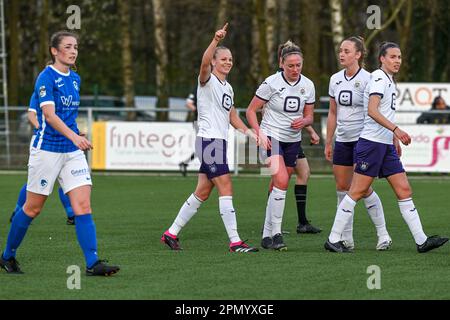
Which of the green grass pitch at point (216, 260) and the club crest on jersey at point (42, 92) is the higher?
the club crest on jersey at point (42, 92)

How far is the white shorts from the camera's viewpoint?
9.62m

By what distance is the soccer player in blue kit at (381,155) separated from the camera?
11103mm

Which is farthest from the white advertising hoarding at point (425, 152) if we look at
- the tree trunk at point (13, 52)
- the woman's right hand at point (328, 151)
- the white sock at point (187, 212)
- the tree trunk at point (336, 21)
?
the tree trunk at point (13, 52)

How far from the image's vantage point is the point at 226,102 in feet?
38.1

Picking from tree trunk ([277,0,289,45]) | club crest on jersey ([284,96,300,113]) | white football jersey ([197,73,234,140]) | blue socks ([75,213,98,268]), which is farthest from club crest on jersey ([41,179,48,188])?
tree trunk ([277,0,289,45])

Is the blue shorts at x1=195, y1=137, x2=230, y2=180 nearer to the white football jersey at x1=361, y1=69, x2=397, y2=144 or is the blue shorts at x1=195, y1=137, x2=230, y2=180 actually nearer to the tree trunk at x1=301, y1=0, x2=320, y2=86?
the white football jersey at x1=361, y1=69, x2=397, y2=144

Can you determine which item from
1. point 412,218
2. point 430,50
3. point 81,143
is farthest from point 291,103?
point 430,50

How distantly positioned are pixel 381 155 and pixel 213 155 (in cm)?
163

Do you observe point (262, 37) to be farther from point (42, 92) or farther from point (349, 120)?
point (42, 92)

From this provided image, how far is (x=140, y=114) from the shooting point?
29078mm

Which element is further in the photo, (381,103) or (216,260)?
(381,103)

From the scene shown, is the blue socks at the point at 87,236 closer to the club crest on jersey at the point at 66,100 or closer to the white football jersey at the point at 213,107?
the club crest on jersey at the point at 66,100

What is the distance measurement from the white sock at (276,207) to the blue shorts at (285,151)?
A: 1.27 ft
